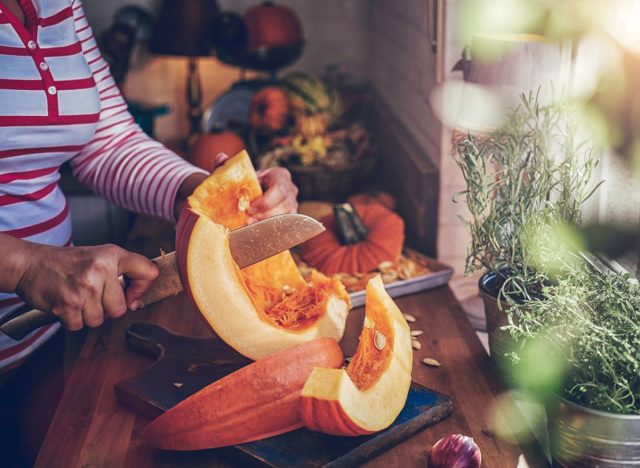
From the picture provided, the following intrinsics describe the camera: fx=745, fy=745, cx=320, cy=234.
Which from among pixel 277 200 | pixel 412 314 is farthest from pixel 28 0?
pixel 412 314

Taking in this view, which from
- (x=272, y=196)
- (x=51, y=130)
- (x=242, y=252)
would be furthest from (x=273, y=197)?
(x=51, y=130)

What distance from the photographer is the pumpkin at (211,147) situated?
94.8 inches

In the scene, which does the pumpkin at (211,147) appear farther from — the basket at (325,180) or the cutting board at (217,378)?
the cutting board at (217,378)

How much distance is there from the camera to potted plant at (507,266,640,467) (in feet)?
2.89

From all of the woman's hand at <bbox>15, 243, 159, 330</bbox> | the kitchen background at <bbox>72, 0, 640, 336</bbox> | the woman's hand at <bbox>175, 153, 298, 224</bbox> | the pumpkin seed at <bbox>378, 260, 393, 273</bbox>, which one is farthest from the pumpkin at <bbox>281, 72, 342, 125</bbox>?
the woman's hand at <bbox>15, 243, 159, 330</bbox>

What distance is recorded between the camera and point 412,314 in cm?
151

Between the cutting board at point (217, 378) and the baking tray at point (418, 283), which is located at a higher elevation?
the cutting board at point (217, 378)

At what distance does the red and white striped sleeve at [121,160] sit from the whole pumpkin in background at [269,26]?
131 cm

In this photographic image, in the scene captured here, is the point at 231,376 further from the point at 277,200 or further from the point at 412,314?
the point at 412,314

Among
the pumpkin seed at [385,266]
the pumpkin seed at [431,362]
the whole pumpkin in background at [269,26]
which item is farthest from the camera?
the whole pumpkin in background at [269,26]

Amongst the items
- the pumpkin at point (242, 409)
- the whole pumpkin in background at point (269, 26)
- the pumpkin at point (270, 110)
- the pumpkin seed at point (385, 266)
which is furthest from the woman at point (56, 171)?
the whole pumpkin in background at point (269, 26)

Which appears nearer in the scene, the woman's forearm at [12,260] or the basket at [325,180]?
the woman's forearm at [12,260]

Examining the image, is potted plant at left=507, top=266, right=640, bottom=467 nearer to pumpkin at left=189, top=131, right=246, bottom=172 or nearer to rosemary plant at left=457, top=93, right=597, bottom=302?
rosemary plant at left=457, top=93, right=597, bottom=302

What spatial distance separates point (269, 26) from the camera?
2863mm
